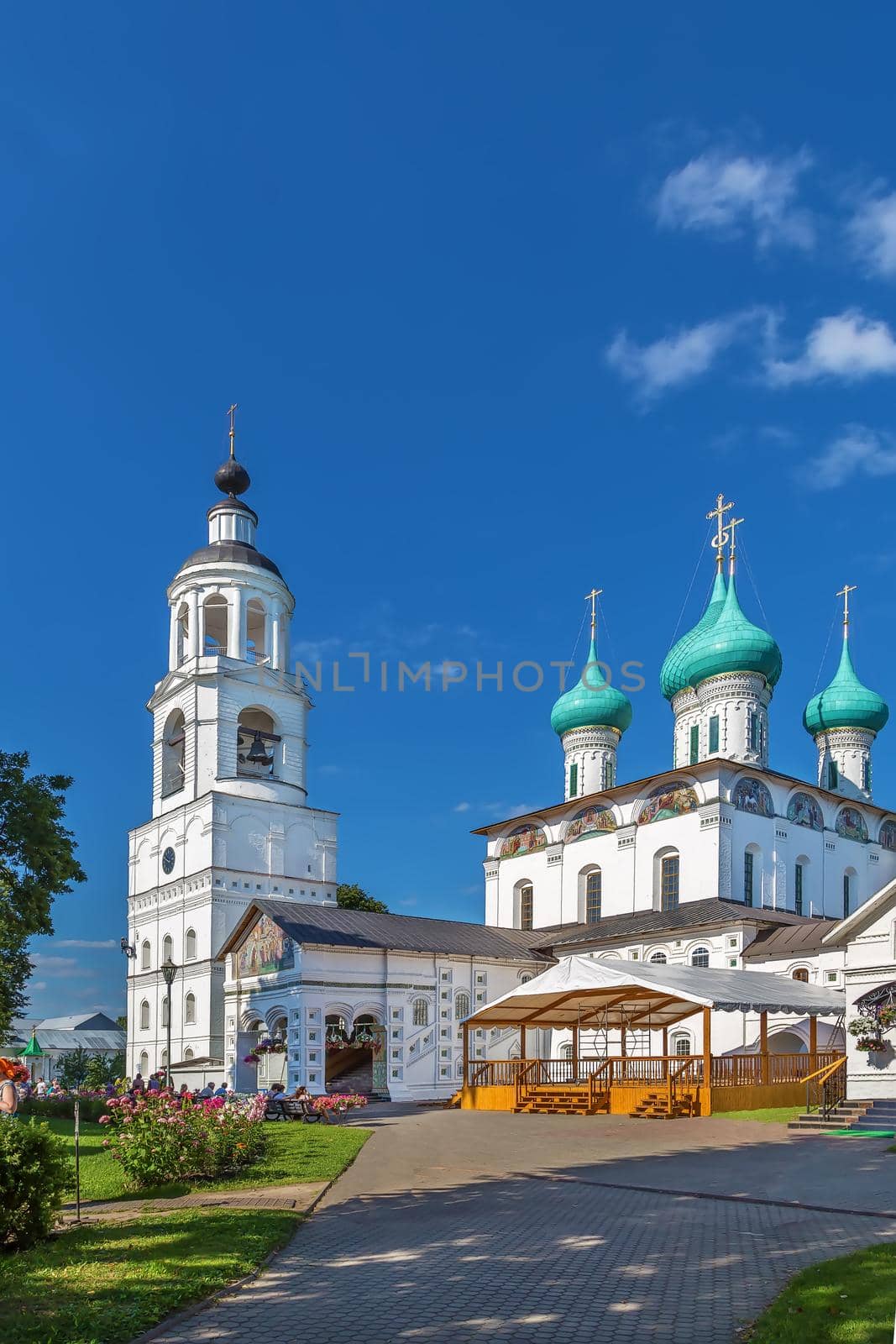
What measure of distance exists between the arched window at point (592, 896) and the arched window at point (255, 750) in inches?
449

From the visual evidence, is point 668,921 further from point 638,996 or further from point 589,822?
point 638,996

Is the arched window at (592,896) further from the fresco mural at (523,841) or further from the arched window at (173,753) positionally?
the arched window at (173,753)

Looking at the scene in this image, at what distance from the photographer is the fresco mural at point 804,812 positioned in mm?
36906

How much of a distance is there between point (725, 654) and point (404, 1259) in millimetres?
32064

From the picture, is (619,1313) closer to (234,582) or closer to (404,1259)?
(404,1259)

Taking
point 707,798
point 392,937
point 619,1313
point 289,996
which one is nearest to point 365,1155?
point 619,1313

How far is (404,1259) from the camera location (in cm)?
859

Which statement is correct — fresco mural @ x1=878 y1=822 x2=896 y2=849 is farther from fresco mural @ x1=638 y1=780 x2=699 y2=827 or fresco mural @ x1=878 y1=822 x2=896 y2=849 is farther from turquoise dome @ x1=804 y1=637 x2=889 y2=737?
fresco mural @ x1=638 y1=780 x2=699 y2=827

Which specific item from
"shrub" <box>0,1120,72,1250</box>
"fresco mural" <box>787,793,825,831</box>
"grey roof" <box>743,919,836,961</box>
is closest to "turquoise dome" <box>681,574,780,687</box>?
"fresco mural" <box>787,793,825,831</box>

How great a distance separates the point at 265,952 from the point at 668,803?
12893 mm

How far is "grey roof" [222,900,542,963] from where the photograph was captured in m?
30.8

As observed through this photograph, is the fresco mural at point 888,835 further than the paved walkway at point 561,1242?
Yes

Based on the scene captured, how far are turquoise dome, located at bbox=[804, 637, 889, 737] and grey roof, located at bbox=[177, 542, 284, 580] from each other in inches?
803

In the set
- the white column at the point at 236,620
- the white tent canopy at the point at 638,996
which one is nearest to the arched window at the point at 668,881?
the white tent canopy at the point at 638,996
